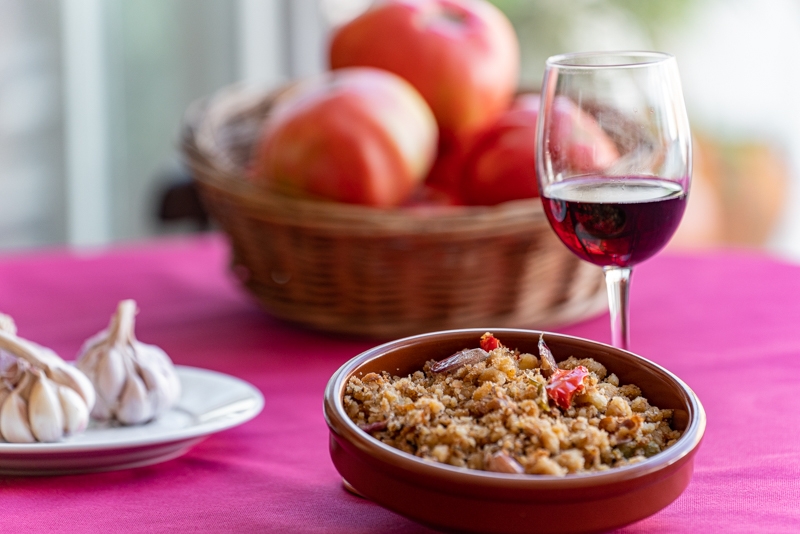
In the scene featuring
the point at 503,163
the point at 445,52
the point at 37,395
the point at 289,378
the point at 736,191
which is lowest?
the point at 736,191

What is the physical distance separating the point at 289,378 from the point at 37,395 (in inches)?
13.2

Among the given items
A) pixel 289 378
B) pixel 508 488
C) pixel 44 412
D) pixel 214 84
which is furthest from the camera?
pixel 214 84

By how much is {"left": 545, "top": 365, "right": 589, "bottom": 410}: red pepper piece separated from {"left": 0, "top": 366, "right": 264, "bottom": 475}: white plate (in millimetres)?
304

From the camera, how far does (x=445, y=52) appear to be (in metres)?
1.39

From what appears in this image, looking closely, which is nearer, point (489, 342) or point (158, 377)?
point (489, 342)

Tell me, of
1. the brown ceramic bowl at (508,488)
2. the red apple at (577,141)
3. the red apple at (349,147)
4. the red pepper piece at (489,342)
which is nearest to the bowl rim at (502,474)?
the brown ceramic bowl at (508,488)

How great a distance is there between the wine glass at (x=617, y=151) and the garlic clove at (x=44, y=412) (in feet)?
1.55

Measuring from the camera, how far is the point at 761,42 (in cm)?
280

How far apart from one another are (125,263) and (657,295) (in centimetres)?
86

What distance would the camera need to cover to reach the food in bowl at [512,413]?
0.62m

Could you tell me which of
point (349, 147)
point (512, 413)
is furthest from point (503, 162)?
point (512, 413)

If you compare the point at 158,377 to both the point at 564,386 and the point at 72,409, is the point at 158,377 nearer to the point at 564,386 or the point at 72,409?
the point at 72,409

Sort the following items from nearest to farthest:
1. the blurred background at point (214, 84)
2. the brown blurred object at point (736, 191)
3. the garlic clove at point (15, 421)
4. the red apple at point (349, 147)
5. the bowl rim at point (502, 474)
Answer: the bowl rim at point (502, 474) < the garlic clove at point (15, 421) < the red apple at point (349, 147) < the blurred background at point (214, 84) < the brown blurred object at point (736, 191)

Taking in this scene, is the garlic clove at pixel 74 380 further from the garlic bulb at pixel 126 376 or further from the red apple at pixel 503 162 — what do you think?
the red apple at pixel 503 162
